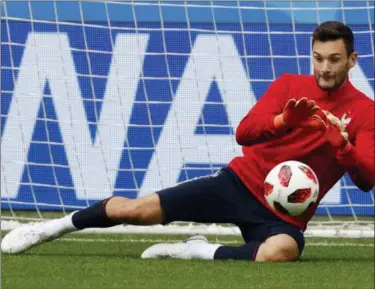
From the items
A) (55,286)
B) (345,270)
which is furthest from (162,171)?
(55,286)

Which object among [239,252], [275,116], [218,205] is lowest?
[239,252]

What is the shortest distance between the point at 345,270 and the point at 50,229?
154 cm

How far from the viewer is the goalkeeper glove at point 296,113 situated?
6059mm

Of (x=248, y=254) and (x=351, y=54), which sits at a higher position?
(x=351, y=54)

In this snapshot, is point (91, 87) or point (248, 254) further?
point (91, 87)

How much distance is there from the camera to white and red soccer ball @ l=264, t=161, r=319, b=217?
6238 millimetres

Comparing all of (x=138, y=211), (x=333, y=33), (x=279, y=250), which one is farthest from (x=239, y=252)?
(x=333, y=33)

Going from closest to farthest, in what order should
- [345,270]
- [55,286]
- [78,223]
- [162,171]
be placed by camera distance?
1. [55,286]
2. [345,270]
3. [78,223]
4. [162,171]

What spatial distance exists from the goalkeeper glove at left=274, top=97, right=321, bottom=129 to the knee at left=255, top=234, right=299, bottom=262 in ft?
1.82

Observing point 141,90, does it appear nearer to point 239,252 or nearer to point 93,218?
point 93,218

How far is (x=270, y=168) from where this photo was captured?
21.4ft

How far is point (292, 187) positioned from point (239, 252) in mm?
425

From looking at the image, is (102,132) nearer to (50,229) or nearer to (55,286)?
(50,229)

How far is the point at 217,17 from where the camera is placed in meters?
9.52
